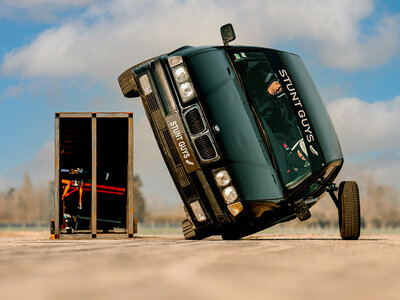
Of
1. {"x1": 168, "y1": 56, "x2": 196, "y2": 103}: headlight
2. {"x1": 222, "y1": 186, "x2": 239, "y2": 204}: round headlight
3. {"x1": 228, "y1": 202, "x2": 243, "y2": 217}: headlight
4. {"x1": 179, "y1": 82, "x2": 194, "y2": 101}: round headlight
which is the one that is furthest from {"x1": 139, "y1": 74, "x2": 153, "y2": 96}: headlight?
{"x1": 228, "y1": 202, "x2": 243, "y2": 217}: headlight

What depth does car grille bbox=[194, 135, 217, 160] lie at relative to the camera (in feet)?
25.8

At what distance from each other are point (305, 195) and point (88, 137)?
574cm

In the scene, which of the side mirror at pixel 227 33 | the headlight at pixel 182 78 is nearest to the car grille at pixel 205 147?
the headlight at pixel 182 78

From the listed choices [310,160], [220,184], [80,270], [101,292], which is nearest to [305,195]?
[310,160]

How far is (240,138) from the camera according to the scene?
7.89m

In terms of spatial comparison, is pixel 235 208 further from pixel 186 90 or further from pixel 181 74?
pixel 181 74

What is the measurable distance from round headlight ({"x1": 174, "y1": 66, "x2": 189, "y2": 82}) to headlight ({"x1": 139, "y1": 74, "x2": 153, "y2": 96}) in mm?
464

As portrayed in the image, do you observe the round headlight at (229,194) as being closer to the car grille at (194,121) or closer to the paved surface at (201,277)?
the car grille at (194,121)

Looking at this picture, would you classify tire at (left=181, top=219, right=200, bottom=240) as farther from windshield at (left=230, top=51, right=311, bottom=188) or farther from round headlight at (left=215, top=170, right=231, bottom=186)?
windshield at (left=230, top=51, right=311, bottom=188)

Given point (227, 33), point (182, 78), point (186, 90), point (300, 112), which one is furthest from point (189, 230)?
point (227, 33)

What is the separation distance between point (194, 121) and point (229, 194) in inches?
44.3

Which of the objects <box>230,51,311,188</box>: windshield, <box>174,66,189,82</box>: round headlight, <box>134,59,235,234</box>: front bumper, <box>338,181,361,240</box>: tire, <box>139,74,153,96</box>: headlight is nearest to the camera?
<box>134,59,235,234</box>: front bumper

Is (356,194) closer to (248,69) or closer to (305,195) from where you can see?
(305,195)

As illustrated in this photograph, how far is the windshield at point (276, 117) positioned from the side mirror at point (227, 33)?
1.22 feet
